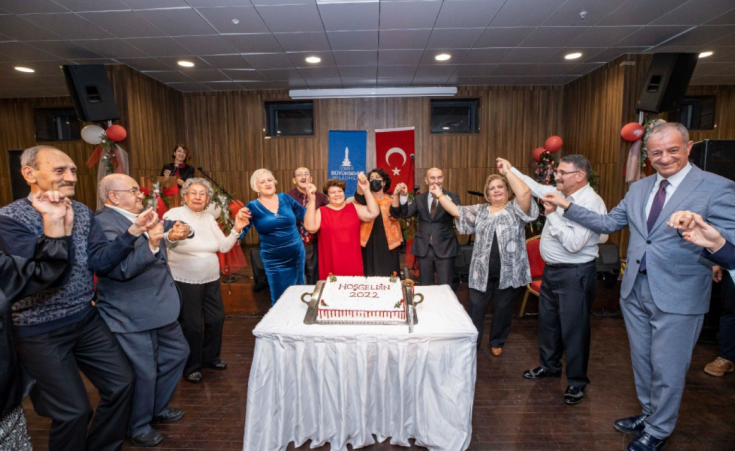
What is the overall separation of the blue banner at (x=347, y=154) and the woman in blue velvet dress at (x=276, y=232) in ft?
14.3

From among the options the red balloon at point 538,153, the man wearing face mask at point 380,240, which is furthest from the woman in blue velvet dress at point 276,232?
the red balloon at point 538,153

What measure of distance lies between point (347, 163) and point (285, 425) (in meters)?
6.19

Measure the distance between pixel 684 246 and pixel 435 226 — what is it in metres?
1.83

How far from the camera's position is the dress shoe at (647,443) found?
213 cm

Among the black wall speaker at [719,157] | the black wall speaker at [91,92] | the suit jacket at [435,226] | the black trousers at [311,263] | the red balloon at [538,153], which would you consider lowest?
the black trousers at [311,263]

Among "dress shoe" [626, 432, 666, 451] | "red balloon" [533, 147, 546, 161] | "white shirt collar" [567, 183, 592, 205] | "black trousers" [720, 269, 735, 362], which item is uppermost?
"red balloon" [533, 147, 546, 161]

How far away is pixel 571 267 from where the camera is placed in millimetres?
2584

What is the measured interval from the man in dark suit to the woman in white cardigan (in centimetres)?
139

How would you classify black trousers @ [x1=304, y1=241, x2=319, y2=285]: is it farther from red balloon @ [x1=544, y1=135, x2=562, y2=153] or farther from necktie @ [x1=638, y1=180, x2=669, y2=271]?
red balloon @ [x1=544, y1=135, x2=562, y2=153]

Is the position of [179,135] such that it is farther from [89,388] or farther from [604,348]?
[604,348]

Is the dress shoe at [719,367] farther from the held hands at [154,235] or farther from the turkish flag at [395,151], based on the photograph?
the turkish flag at [395,151]

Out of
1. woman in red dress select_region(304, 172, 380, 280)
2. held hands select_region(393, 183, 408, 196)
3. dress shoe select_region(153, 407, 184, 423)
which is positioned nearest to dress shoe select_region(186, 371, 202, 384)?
dress shoe select_region(153, 407, 184, 423)

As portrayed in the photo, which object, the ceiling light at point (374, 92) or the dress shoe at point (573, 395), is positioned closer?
the dress shoe at point (573, 395)

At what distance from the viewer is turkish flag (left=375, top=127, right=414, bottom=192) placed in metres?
7.61
